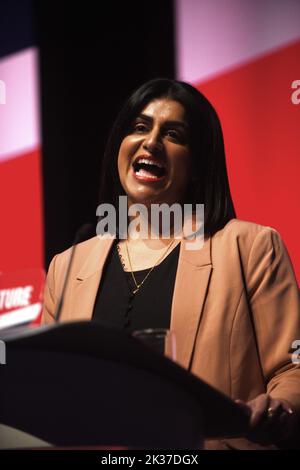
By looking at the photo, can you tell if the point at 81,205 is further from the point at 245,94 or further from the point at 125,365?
the point at 125,365

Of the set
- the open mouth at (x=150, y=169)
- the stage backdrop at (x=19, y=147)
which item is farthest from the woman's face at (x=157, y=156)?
the stage backdrop at (x=19, y=147)

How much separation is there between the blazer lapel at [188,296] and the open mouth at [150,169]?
0.26m

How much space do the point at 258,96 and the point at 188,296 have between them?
3.75 feet

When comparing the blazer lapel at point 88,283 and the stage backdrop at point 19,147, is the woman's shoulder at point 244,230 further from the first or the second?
the stage backdrop at point 19,147

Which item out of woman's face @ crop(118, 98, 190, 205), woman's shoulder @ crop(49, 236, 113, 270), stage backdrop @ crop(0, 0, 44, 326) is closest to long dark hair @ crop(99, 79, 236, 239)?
woman's face @ crop(118, 98, 190, 205)

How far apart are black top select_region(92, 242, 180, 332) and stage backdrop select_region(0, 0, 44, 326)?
1282 millimetres

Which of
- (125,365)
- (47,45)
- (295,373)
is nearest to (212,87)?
(47,45)

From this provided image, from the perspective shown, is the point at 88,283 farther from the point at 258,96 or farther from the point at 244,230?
the point at 258,96

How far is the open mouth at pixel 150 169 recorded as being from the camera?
6.86ft

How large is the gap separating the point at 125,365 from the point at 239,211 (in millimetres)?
1594

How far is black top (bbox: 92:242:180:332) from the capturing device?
190 centimetres

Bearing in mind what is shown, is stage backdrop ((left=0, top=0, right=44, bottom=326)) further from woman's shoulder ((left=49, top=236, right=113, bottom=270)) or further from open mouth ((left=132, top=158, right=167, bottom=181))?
open mouth ((left=132, top=158, right=167, bottom=181))

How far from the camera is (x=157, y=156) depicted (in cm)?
208

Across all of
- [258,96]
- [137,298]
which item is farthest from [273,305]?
[258,96]
